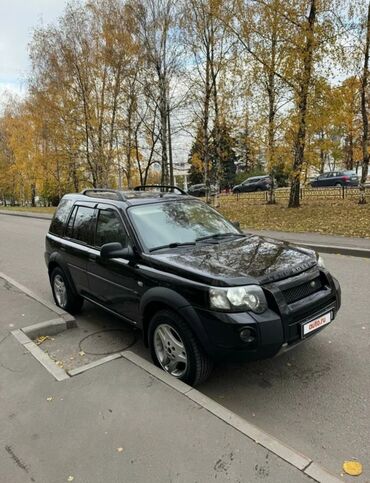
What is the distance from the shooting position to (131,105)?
22.7m

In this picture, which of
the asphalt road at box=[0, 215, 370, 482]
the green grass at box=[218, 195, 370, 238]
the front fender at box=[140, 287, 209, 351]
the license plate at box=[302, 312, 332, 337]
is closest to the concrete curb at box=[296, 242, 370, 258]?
the green grass at box=[218, 195, 370, 238]

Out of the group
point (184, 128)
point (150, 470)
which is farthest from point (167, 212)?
point (184, 128)

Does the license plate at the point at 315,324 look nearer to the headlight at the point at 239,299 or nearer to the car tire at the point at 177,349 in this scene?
the headlight at the point at 239,299

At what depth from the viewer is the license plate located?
3.30 meters

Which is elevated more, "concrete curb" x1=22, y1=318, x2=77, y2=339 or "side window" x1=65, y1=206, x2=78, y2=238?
"side window" x1=65, y1=206, x2=78, y2=238

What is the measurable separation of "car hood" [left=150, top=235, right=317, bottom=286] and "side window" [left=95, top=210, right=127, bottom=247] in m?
0.62

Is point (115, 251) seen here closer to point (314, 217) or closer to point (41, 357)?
point (41, 357)

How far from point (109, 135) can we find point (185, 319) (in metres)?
22.1

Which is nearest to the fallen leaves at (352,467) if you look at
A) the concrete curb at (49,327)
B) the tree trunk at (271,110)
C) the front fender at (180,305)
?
the front fender at (180,305)

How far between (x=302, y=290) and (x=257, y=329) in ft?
2.23

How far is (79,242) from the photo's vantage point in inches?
201

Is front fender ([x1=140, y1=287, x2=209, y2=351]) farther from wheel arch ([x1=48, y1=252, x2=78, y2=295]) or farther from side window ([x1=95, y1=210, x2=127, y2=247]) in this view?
wheel arch ([x1=48, y1=252, x2=78, y2=295])

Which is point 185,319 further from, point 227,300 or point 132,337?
point 132,337

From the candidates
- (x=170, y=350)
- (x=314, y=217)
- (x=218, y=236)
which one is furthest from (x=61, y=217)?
(x=314, y=217)
